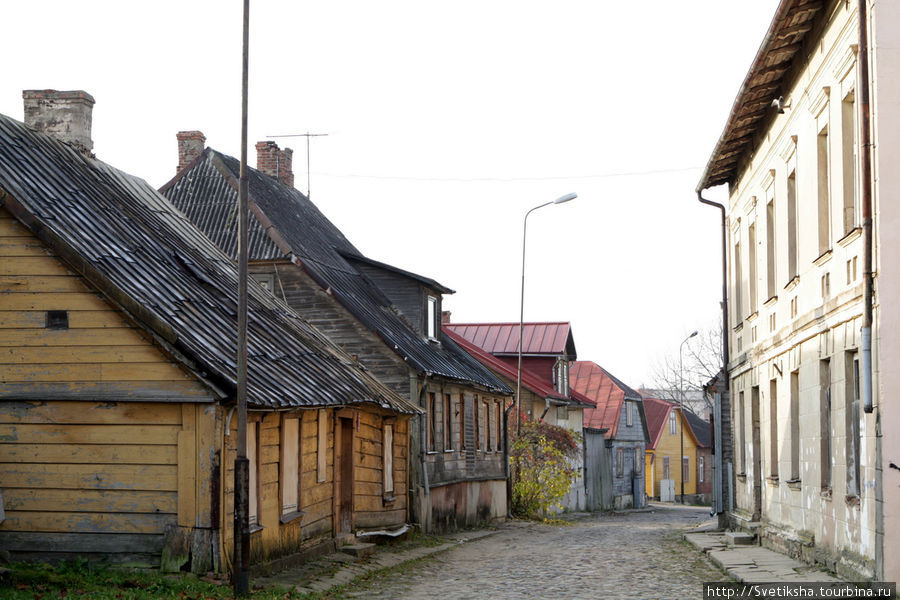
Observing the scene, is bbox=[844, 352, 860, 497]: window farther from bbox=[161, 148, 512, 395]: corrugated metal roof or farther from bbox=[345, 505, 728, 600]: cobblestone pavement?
bbox=[161, 148, 512, 395]: corrugated metal roof

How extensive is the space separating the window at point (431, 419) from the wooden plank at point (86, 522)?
12584 mm

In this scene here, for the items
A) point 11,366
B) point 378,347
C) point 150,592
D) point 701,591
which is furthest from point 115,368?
point 378,347

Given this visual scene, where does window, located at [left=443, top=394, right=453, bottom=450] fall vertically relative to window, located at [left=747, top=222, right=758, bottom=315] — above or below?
below

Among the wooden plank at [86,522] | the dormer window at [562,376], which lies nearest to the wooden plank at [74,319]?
the wooden plank at [86,522]

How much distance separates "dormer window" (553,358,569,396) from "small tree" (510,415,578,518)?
6028 millimetres

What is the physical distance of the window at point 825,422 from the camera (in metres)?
14.5

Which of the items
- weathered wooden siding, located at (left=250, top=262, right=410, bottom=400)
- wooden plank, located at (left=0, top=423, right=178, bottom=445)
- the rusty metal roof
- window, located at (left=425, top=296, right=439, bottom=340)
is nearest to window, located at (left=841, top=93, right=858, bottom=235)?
the rusty metal roof

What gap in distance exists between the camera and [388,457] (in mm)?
21922

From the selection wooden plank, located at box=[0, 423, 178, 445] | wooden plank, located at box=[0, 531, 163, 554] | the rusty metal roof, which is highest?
the rusty metal roof

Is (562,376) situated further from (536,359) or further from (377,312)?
(377,312)

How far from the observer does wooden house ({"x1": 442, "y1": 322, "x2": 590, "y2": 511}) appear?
38.6 m

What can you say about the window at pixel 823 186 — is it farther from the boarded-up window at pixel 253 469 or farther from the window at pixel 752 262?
the boarded-up window at pixel 253 469

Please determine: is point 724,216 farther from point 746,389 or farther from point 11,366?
point 11,366

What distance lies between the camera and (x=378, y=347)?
80.2 feet
